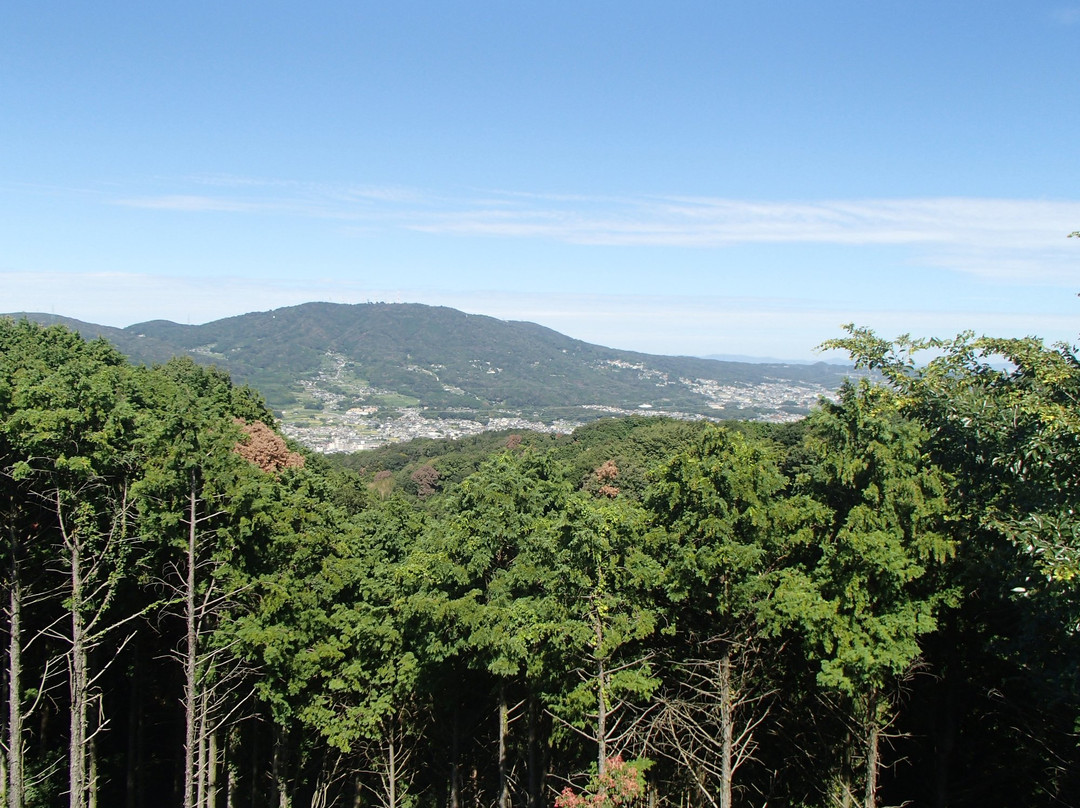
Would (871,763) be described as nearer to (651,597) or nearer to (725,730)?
(725,730)

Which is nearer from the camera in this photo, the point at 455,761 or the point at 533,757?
the point at 533,757

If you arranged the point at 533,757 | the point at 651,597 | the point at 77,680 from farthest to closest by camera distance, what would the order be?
1. the point at 533,757
2. the point at 651,597
3. the point at 77,680

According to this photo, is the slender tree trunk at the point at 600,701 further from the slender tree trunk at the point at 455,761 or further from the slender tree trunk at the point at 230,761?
the slender tree trunk at the point at 230,761

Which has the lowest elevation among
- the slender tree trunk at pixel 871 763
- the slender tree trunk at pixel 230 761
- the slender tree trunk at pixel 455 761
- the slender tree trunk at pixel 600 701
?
the slender tree trunk at pixel 230 761

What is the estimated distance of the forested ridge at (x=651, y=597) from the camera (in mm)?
11031

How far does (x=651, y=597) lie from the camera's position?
12555 mm

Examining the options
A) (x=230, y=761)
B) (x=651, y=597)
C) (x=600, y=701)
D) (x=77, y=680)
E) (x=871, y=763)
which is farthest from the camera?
(x=230, y=761)

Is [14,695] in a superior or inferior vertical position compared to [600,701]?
inferior

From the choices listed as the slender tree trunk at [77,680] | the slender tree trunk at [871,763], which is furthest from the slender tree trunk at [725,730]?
the slender tree trunk at [77,680]

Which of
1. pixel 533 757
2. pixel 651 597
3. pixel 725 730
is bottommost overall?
pixel 533 757

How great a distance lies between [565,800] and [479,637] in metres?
3.30

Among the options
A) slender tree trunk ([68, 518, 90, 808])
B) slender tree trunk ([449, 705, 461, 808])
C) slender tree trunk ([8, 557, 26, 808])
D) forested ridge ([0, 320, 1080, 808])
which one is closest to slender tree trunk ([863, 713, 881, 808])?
forested ridge ([0, 320, 1080, 808])

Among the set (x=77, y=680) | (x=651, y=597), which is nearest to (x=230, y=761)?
(x=77, y=680)

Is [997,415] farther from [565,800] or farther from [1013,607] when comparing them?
[565,800]
